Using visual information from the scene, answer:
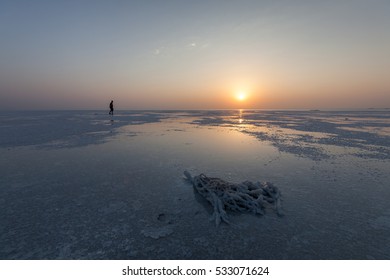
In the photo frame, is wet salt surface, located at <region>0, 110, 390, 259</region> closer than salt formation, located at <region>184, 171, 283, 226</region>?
Yes

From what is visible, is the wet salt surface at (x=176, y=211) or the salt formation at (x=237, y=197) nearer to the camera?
the wet salt surface at (x=176, y=211)

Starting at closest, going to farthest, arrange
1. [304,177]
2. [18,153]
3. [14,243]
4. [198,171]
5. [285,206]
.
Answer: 1. [14,243]
2. [285,206]
3. [304,177]
4. [198,171]
5. [18,153]

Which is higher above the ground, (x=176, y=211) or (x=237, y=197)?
(x=237, y=197)

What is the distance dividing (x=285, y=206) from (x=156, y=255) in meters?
3.81

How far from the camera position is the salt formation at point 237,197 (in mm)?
5688

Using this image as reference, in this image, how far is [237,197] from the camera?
594 centimetres

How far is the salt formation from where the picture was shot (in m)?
5.69

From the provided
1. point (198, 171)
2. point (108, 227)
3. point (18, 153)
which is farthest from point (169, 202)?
point (18, 153)

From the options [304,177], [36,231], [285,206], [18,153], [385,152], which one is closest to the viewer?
[36,231]

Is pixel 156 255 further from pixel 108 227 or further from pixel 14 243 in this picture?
pixel 14 243

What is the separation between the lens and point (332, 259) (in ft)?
13.1

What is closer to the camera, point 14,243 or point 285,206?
point 14,243
